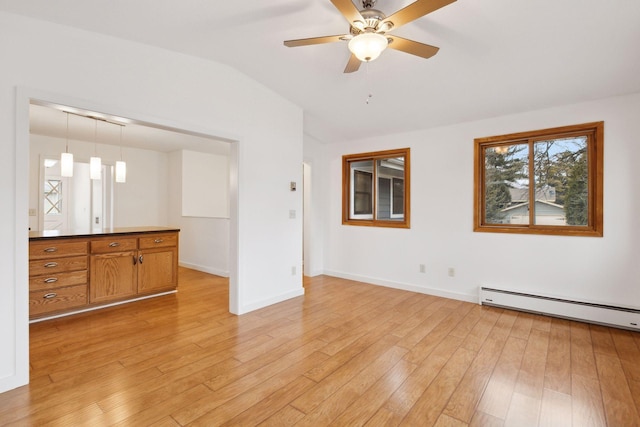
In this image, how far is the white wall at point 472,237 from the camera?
3213 mm

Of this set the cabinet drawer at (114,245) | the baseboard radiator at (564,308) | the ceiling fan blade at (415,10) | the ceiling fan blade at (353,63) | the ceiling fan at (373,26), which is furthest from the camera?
the cabinet drawer at (114,245)

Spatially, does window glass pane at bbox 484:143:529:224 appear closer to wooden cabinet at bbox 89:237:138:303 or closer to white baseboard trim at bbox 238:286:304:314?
white baseboard trim at bbox 238:286:304:314

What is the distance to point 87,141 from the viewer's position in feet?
18.8

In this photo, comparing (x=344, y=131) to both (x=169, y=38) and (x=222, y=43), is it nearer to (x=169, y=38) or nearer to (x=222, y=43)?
(x=222, y=43)

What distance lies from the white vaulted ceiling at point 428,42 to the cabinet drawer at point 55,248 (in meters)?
2.22

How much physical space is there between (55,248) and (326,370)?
317cm

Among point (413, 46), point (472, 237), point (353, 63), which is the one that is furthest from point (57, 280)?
point (472, 237)

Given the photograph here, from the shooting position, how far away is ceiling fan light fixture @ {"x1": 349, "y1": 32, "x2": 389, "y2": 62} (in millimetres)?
1900

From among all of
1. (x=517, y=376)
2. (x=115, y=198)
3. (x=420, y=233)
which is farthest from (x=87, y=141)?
(x=517, y=376)

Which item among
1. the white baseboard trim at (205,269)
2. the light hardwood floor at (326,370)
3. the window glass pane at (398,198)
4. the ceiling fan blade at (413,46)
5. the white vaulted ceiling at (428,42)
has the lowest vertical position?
the light hardwood floor at (326,370)

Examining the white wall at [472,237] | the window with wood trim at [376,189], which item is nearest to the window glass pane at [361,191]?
the window with wood trim at [376,189]

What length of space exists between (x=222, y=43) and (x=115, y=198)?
4.78 meters

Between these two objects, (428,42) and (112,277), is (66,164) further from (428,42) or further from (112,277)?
(428,42)

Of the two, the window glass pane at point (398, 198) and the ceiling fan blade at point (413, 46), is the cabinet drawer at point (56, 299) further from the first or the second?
the window glass pane at point (398, 198)
